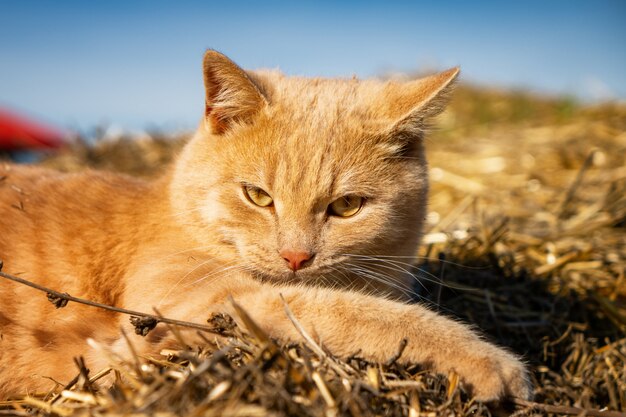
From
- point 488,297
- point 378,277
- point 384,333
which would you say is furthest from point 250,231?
point 488,297

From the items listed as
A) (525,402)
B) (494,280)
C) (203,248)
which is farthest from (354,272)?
(494,280)

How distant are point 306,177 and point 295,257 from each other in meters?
0.34

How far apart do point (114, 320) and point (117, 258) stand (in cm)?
29

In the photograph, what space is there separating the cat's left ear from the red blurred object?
5148 mm

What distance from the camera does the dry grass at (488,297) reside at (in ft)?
5.36

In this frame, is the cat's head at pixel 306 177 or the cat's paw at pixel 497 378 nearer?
the cat's paw at pixel 497 378

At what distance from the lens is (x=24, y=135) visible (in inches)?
283

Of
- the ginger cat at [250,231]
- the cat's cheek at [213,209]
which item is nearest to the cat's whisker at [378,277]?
the ginger cat at [250,231]

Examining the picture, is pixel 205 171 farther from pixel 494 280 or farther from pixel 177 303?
pixel 494 280

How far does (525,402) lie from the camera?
2029 mm

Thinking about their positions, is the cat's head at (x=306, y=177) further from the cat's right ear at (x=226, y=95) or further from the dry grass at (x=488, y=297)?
the dry grass at (x=488, y=297)

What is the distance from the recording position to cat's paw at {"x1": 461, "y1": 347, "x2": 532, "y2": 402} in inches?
76.9

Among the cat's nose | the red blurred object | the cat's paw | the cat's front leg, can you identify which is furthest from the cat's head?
the red blurred object

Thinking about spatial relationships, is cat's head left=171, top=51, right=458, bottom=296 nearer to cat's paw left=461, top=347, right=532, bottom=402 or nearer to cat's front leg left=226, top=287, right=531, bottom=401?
cat's front leg left=226, top=287, right=531, bottom=401
